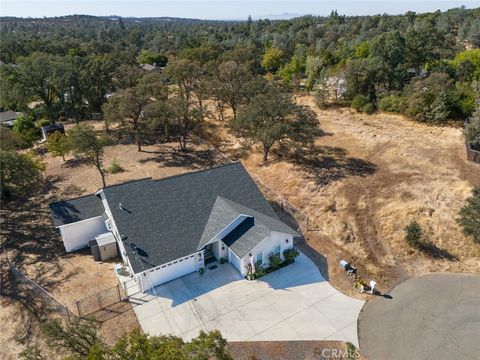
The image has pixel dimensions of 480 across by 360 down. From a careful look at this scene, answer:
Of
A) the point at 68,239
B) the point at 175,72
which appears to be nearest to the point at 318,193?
the point at 68,239

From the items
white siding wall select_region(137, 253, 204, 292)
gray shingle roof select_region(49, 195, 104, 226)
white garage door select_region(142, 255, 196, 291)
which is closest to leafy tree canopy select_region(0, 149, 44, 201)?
gray shingle roof select_region(49, 195, 104, 226)

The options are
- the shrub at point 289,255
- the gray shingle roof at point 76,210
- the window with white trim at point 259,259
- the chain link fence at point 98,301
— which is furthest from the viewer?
the gray shingle roof at point 76,210

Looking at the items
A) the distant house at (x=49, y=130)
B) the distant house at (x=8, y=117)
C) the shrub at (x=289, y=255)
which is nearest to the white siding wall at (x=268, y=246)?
the shrub at (x=289, y=255)

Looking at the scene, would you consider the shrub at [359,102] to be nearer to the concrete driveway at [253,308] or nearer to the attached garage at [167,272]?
the concrete driveway at [253,308]

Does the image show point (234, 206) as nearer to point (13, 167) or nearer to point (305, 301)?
point (305, 301)

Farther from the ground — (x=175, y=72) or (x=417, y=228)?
(x=175, y=72)

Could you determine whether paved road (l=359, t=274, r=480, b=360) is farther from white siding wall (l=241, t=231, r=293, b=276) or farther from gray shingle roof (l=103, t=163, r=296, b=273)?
gray shingle roof (l=103, t=163, r=296, b=273)
